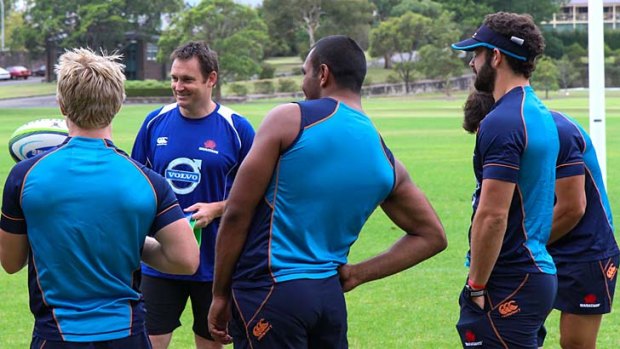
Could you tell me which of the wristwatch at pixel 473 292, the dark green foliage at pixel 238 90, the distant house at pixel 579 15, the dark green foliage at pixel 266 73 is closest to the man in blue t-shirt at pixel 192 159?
the wristwatch at pixel 473 292

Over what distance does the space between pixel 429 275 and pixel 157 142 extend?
5.41 m

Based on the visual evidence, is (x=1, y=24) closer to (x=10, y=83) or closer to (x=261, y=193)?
(x=10, y=83)

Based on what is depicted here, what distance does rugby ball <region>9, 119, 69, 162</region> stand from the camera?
17.6 ft

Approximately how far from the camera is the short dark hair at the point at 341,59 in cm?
445

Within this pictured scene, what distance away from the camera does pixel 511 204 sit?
4.99 meters

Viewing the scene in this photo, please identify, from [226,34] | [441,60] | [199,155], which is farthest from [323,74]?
[441,60]

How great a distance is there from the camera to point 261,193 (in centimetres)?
430

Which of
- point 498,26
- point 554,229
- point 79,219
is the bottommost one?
point 554,229

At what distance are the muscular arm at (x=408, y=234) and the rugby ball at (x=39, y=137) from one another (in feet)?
5.83

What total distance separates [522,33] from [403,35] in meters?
92.1

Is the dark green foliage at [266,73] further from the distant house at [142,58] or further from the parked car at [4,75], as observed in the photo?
the parked car at [4,75]

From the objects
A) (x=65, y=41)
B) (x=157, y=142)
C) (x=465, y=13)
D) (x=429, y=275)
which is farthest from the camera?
(x=465, y=13)

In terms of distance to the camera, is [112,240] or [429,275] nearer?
[112,240]

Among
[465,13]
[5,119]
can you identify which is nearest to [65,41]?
[465,13]
